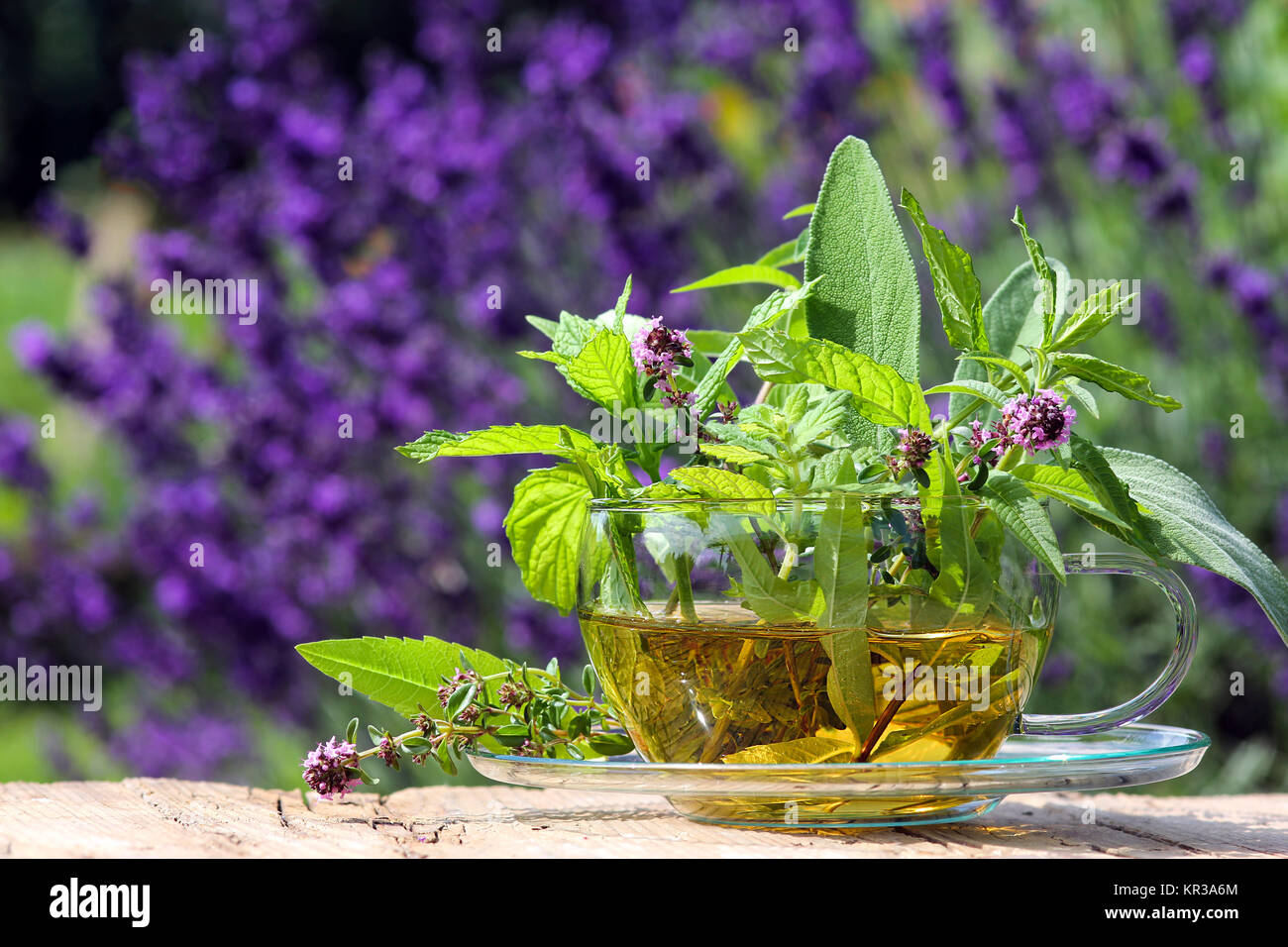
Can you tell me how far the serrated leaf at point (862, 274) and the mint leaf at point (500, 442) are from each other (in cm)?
12

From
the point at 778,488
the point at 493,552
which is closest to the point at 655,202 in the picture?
the point at 493,552

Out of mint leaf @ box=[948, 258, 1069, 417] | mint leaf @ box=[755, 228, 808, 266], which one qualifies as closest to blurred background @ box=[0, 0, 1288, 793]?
mint leaf @ box=[755, 228, 808, 266]

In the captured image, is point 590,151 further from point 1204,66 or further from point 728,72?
point 1204,66

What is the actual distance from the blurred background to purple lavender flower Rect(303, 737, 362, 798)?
0.92 meters

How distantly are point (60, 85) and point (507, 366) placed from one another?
3878 mm

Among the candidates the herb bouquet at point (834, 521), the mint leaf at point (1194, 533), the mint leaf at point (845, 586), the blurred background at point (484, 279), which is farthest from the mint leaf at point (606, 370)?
the blurred background at point (484, 279)

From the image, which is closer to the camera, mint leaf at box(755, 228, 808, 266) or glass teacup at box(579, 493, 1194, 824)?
glass teacup at box(579, 493, 1194, 824)

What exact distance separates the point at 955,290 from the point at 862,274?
0.16 feet

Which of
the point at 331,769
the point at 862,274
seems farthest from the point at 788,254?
the point at 331,769

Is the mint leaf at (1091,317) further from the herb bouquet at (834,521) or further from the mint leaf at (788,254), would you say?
the mint leaf at (788,254)

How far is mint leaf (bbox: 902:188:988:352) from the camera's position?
50cm

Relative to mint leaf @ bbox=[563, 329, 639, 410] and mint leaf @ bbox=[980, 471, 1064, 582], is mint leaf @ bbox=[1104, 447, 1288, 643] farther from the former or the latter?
mint leaf @ bbox=[563, 329, 639, 410]

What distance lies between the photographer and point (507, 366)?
5.89ft
